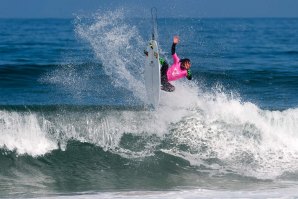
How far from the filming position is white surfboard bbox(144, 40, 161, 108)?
12273 millimetres

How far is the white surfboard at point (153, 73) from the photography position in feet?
40.3

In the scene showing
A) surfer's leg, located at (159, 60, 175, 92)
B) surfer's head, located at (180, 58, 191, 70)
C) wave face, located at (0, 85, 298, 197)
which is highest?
surfer's head, located at (180, 58, 191, 70)

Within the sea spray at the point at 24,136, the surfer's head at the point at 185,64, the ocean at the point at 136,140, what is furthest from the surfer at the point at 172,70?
the sea spray at the point at 24,136

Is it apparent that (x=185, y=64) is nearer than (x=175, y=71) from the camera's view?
Yes

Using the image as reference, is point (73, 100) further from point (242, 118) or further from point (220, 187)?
point (220, 187)

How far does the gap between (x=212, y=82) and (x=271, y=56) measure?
10.7 m

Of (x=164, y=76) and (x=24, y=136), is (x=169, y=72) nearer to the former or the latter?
(x=164, y=76)

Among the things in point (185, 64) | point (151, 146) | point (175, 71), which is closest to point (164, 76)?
point (175, 71)

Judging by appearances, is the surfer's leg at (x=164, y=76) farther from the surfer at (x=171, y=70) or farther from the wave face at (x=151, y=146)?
the wave face at (x=151, y=146)

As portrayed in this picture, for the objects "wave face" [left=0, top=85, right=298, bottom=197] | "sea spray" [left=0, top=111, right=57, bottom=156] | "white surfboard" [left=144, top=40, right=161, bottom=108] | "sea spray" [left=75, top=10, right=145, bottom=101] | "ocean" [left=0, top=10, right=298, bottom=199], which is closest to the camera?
"ocean" [left=0, top=10, right=298, bottom=199]

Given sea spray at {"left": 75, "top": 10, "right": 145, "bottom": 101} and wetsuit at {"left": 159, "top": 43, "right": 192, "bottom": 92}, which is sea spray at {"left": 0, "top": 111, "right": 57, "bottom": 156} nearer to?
wetsuit at {"left": 159, "top": 43, "right": 192, "bottom": 92}

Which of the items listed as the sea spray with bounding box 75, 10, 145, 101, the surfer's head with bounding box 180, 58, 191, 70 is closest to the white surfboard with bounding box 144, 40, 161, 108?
the surfer's head with bounding box 180, 58, 191, 70

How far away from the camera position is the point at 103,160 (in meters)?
12.6

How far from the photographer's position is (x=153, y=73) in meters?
12.5
